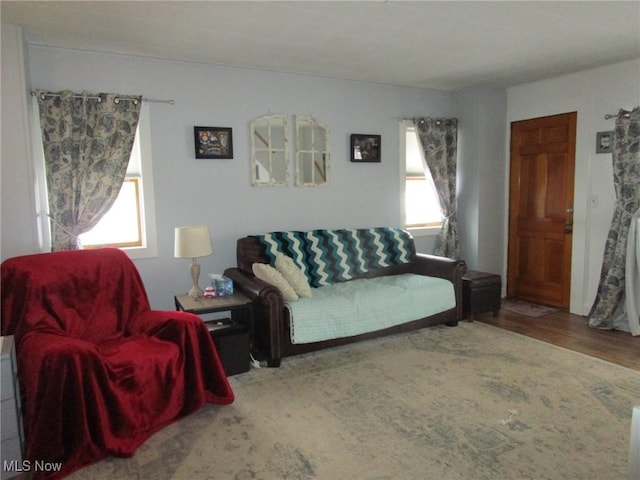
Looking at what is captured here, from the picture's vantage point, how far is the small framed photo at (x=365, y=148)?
4.68 meters

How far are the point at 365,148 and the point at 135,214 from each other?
2.38 metres

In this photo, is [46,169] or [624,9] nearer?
[624,9]

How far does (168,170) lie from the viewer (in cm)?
385

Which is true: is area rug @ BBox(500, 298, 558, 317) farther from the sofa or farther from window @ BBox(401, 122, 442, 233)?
window @ BBox(401, 122, 442, 233)

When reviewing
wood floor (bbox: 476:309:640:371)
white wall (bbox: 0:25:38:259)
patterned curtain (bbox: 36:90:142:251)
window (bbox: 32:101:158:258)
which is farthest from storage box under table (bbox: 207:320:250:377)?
wood floor (bbox: 476:309:640:371)

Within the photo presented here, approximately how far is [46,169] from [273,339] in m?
2.13

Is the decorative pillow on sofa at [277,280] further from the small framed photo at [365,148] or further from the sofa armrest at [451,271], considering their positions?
the small framed photo at [365,148]

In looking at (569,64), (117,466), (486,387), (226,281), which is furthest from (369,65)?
(117,466)

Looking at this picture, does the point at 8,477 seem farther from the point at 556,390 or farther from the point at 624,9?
the point at 624,9

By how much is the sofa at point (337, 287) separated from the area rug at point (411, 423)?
0.25m

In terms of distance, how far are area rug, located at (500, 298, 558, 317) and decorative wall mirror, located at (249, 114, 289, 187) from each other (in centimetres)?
280

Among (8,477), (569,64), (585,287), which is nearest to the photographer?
(8,477)

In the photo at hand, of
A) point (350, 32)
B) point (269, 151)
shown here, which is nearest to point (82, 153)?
point (269, 151)

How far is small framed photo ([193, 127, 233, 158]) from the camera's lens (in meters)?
3.92
